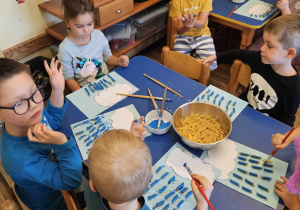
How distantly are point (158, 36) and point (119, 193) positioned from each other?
2.91 m

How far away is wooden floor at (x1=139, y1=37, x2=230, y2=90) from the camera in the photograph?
277 cm

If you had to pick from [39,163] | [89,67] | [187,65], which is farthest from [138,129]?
[89,67]

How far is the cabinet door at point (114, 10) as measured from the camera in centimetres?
212

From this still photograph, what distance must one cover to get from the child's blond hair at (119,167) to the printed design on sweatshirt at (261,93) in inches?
40.9

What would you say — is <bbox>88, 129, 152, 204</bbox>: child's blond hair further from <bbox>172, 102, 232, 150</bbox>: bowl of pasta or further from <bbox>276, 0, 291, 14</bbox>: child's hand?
<bbox>276, 0, 291, 14</bbox>: child's hand

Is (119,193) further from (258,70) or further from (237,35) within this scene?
(237,35)

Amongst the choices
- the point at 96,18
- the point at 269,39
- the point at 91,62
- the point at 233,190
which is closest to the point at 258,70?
the point at 269,39

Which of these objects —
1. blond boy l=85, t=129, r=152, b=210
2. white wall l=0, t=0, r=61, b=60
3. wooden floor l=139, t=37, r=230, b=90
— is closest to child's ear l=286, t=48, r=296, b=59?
blond boy l=85, t=129, r=152, b=210

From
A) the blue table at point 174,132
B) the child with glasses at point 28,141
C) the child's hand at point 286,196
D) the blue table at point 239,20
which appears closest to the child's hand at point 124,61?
the blue table at point 174,132

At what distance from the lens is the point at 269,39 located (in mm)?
1337

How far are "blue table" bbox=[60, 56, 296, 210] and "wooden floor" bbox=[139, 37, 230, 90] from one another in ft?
4.62

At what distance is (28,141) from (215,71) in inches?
95.6

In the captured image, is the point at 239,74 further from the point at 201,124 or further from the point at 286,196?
the point at 286,196

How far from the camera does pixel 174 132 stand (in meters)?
1.17
